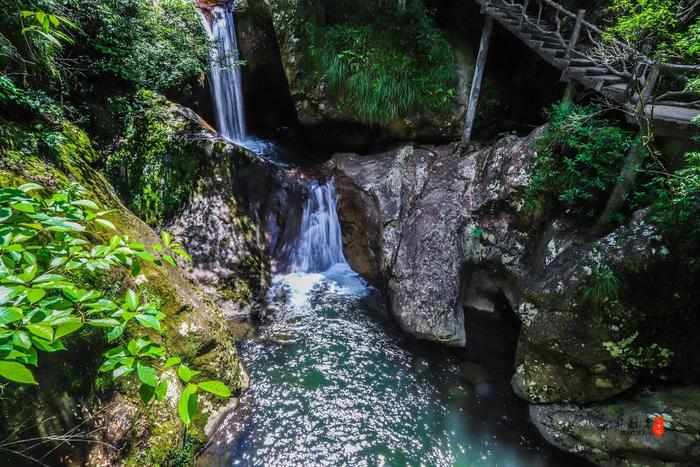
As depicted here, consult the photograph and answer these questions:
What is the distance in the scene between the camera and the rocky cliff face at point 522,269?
511 cm

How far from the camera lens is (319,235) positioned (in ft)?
30.4

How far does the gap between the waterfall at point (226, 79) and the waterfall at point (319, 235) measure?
153 inches

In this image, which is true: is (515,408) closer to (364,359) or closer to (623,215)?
(364,359)

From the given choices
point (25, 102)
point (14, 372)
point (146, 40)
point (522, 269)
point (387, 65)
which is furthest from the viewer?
point (387, 65)

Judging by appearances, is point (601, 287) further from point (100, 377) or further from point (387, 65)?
point (387, 65)

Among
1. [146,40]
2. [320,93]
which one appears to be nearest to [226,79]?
[320,93]

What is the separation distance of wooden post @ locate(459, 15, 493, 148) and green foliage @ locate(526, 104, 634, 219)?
8.02ft

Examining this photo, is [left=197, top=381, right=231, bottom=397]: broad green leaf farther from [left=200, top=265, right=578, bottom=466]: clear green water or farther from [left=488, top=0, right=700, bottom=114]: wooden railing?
[left=488, top=0, right=700, bottom=114]: wooden railing

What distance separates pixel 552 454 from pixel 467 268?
351 centimetres

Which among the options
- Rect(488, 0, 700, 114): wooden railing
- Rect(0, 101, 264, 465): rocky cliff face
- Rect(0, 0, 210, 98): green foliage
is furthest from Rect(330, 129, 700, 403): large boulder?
Rect(0, 0, 210, 98): green foliage

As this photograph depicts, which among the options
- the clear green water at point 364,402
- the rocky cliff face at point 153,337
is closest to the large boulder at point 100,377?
the rocky cliff face at point 153,337

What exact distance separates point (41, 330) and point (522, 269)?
23.6 feet

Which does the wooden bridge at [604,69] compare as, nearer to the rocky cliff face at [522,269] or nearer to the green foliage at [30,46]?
the rocky cliff face at [522,269]

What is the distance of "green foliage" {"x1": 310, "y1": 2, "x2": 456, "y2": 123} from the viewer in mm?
8922
